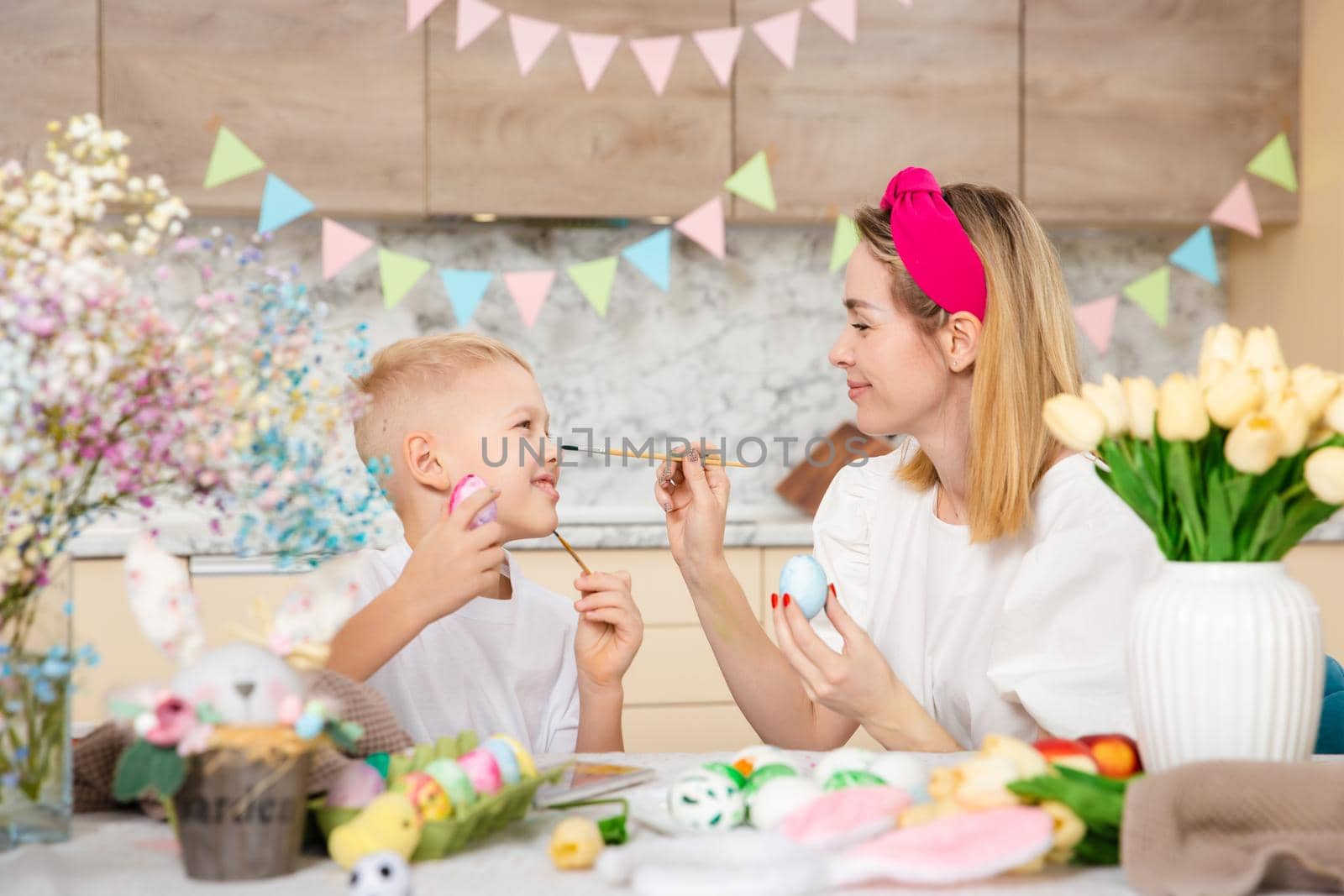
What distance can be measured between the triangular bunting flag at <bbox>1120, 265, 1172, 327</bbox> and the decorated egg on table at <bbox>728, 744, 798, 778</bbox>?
9.11ft

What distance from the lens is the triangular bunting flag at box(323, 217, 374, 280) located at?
10.0ft

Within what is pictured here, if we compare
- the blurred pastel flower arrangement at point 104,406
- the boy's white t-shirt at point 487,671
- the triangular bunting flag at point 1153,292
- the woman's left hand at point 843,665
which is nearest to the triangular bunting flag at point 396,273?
the boy's white t-shirt at point 487,671

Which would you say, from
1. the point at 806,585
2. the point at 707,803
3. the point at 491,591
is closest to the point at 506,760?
the point at 707,803

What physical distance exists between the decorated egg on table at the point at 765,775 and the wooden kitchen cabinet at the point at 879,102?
2.22 metres

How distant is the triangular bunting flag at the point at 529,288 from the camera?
3.21 m

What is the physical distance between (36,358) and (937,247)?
1159 millimetres

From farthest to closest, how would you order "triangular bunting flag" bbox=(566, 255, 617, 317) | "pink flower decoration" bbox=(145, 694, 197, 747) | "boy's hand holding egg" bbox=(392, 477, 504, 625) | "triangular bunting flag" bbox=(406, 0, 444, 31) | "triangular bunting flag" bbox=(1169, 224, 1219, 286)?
1. "triangular bunting flag" bbox=(1169, 224, 1219, 286)
2. "triangular bunting flag" bbox=(566, 255, 617, 317)
3. "triangular bunting flag" bbox=(406, 0, 444, 31)
4. "boy's hand holding egg" bbox=(392, 477, 504, 625)
5. "pink flower decoration" bbox=(145, 694, 197, 747)

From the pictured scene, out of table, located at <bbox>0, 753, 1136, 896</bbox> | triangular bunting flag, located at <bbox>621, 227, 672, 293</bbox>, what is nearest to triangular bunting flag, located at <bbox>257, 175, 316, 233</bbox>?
triangular bunting flag, located at <bbox>621, 227, 672, 293</bbox>

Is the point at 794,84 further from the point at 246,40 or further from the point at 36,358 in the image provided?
the point at 36,358

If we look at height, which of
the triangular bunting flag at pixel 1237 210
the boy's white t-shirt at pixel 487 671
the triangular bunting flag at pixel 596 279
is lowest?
the boy's white t-shirt at pixel 487 671

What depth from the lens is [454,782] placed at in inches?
34.0

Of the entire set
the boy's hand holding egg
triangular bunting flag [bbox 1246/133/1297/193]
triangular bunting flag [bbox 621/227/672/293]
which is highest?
triangular bunting flag [bbox 1246/133/1297/193]

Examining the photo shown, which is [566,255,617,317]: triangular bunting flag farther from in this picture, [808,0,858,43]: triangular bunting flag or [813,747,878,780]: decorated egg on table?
[813,747,878,780]: decorated egg on table

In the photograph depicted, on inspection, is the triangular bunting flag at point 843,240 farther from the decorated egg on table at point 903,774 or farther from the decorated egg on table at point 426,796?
the decorated egg on table at point 426,796
